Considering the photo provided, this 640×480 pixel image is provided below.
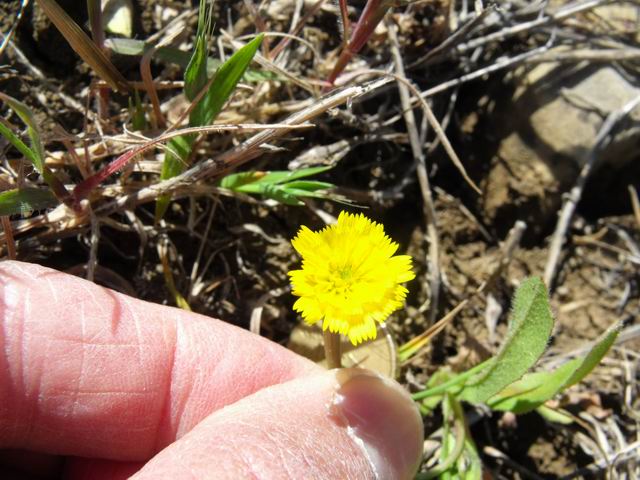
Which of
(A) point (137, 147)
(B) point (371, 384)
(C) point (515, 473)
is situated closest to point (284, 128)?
(A) point (137, 147)

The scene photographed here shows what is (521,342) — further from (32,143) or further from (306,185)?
(32,143)

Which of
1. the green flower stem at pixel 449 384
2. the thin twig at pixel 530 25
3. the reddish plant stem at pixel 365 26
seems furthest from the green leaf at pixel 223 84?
the green flower stem at pixel 449 384

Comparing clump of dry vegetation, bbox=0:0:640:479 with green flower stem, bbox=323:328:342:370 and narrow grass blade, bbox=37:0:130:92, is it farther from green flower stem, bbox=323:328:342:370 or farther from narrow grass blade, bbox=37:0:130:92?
green flower stem, bbox=323:328:342:370

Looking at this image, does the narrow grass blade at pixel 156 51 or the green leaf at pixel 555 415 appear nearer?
the narrow grass blade at pixel 156 51

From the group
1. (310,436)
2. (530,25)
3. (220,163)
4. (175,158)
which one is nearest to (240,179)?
(220,163)

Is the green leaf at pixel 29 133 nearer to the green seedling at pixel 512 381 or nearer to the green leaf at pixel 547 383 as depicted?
the green seedling at pixel 512 381

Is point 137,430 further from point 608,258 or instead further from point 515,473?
point 608,258
